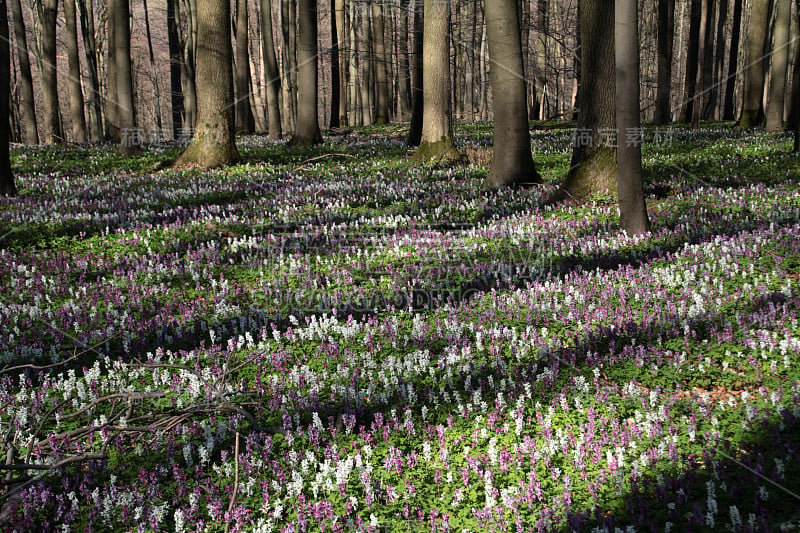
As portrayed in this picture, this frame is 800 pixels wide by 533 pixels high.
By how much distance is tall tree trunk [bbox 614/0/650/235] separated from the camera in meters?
8.31

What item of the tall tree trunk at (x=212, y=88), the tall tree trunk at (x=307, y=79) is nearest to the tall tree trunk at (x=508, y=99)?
the tall tree trunk at (x=212, y=88)

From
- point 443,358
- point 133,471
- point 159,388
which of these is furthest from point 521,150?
point 133,471

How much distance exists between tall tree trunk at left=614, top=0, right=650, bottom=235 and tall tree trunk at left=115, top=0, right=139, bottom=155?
52.3 ft

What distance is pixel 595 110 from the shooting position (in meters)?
11.1

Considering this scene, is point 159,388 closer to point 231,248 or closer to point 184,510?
point 184,510

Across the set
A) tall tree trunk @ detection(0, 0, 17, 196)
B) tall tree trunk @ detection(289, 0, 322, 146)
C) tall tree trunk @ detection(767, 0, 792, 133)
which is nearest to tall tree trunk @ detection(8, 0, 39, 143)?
tall tree trunk @ detection(289, 0, 322, 146)

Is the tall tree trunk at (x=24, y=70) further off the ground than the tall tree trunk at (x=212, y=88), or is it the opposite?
the tall tree trunk at (x=24, y=70)

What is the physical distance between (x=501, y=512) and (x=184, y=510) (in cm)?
185

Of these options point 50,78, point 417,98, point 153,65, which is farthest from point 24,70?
point 153,65

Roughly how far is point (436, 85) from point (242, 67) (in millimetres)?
16385

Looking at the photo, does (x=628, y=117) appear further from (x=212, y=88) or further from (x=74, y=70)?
(x=74, y=70)

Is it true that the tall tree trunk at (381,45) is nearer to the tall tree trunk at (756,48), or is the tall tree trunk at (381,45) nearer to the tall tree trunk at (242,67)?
the tall tree trunk at (242,67)

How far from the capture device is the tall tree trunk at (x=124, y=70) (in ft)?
61.6

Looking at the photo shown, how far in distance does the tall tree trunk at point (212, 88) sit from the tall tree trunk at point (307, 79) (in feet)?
17.3
